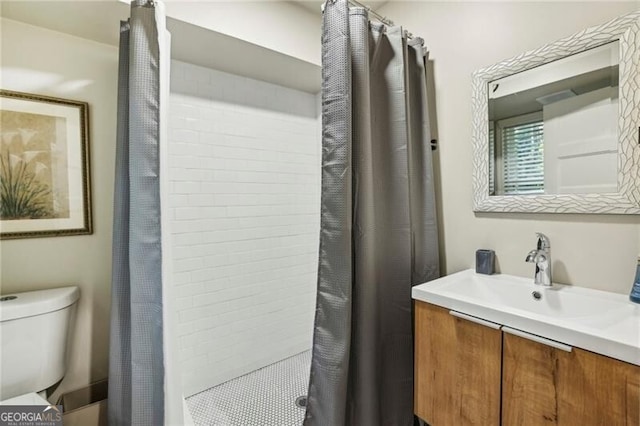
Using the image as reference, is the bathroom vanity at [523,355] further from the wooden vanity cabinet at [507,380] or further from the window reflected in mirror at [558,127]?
the window reflected in mirror at [558,127]

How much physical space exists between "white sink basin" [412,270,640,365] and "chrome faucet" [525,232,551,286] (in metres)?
0.04

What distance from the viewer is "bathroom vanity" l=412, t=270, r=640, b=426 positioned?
2.85ft

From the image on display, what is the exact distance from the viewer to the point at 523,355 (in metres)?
1.03

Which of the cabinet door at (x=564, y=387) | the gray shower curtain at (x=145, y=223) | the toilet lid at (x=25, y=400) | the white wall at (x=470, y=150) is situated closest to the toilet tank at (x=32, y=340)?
the toilet lid at (x=25, y=400)

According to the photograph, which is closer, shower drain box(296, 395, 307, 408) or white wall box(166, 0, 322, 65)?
white wall box(166, 0, 322, 65)

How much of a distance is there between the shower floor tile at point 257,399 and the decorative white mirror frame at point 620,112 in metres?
1.60

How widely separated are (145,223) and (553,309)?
1719 millimetres

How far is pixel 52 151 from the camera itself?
150 centimetres

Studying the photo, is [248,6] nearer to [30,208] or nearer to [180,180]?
[180,180]

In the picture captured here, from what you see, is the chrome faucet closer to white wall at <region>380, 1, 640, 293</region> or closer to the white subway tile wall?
white wall at <region>380, 1, 640, 293</region>

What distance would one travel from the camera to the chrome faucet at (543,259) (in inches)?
51.4

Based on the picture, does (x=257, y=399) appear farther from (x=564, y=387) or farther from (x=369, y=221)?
(x=564, y=387)

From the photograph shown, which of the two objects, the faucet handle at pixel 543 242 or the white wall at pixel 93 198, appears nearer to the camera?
the faucet handle at pixel 543 242

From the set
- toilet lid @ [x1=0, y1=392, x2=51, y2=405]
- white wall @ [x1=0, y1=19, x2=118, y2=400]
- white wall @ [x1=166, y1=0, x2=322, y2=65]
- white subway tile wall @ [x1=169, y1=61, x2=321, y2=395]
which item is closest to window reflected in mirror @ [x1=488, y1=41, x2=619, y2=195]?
white wall @ [x1=166, y1=0, x2=322, y2=65]
